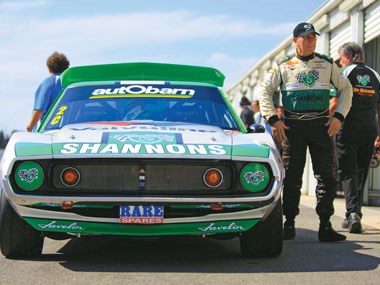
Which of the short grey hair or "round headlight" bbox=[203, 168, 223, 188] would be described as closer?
"round headlight" bbox=[203, 168, 223, 188]

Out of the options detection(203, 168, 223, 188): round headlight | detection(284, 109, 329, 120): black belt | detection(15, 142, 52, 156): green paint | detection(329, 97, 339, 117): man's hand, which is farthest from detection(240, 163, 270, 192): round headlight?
detection(329, 97, 339, 117): man's hand

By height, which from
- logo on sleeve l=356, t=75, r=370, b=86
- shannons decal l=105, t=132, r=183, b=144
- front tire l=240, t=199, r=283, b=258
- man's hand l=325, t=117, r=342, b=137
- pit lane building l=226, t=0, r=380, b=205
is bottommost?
front tire l=240, t=199, r=283, b=258

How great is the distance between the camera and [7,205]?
428 centimetres

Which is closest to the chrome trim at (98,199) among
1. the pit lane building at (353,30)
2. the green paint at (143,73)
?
the green paint at (143,73)

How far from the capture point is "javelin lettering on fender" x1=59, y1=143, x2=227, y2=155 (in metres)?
4.19

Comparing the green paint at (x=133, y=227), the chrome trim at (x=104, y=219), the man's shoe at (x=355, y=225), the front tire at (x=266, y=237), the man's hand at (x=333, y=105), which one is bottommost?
the man's shoe at (x=355, y=225)

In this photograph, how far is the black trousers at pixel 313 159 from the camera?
223 inches

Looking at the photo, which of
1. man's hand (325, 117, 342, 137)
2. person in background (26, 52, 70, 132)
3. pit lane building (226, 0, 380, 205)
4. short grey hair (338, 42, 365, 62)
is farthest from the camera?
pit lane building (226, 0, 380, 205)

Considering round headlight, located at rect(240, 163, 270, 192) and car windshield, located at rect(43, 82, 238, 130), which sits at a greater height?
car windshield, located at rect(43, 82, 238, 130)

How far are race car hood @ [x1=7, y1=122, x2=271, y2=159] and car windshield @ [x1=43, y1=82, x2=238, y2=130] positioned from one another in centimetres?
54

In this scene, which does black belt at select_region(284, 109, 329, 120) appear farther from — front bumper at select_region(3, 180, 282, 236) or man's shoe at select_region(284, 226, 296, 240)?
front bumper at select_region(3, 180, 282, 236)

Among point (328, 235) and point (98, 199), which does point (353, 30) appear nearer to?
point (328, 235)

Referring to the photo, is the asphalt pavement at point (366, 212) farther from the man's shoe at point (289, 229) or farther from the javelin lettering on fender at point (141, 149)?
the javelin lettering on fender at point (141, 149)

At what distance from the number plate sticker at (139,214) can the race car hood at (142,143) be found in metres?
0.31
